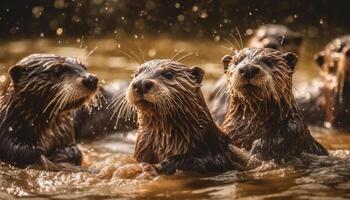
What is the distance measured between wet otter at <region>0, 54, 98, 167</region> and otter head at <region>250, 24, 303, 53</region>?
9.58 ft

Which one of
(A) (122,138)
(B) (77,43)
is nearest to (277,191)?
(A) (122,138)

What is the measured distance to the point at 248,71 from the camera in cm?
506

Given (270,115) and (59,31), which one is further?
(59,31)

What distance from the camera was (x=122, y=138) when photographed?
698cm

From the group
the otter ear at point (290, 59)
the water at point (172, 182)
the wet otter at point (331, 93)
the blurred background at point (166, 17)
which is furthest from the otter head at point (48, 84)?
the blurred background at point (166, 17)

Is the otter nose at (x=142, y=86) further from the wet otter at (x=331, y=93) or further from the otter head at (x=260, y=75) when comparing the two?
the wet otter at (x=331, y=93)

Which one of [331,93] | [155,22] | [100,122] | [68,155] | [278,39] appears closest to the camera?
[68,155]

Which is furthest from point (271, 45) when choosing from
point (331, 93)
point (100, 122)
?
point (100, 122)

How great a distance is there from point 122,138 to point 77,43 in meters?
4.28

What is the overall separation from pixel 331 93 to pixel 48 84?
10.1ft

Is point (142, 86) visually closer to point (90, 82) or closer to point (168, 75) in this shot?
point (168, 75)

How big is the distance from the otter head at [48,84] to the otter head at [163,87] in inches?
17.2

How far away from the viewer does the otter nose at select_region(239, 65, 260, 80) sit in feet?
16.6

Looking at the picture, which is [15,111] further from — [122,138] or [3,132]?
[122,138]
